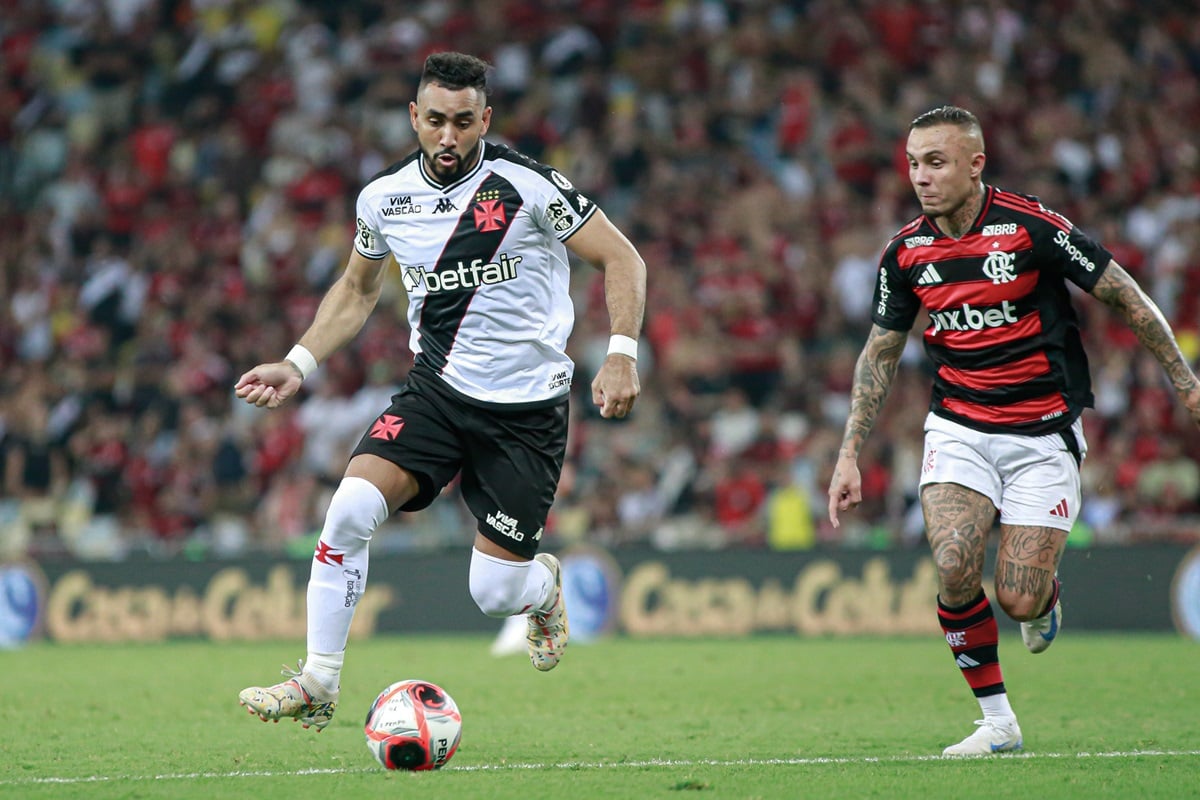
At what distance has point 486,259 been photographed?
22.3 feet

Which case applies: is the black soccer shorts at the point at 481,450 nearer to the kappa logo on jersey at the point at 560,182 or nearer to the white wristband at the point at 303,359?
the white wristband at the point at 303,359

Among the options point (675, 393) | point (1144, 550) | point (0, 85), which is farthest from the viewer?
point (0, 85)

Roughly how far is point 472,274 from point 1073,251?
257 cm

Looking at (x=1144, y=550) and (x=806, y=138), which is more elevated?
(x=806, y=138)

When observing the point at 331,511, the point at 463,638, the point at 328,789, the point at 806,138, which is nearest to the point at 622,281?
the point at 331,511

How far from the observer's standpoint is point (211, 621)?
16.8 metres

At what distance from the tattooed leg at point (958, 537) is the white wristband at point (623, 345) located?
1571 millimetres

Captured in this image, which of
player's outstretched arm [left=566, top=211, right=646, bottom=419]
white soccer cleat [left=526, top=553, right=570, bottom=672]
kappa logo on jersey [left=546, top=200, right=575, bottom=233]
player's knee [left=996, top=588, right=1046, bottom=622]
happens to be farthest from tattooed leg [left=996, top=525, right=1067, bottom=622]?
kappa logo on jersey [left=546, top=200, right=575, bottom=233]

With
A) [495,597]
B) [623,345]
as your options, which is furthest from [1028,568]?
[495,597]

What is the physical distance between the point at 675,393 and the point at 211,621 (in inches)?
215

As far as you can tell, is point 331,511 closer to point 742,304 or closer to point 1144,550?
point 1144,550

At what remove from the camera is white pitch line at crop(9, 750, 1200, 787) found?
604cm

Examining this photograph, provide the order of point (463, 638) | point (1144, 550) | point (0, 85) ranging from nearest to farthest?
point (1144, 550)
point (463, 638)
point (0, 85)

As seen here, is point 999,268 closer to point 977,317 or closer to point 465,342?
point 977,317
